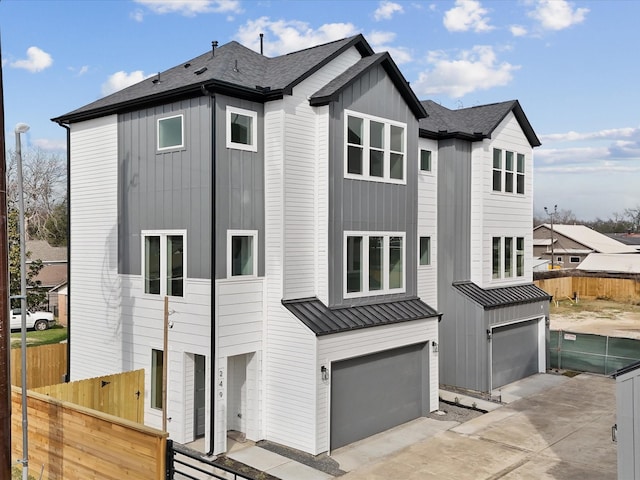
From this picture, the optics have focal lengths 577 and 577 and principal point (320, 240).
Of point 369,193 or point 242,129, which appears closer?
point 242,129

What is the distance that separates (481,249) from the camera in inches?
727

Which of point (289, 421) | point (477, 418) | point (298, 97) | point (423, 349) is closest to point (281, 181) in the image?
point (298, 97)

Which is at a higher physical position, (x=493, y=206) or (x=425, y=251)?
(x=493, y=206)

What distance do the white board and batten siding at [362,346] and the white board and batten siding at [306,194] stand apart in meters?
1.22

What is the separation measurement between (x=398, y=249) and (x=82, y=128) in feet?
29.5

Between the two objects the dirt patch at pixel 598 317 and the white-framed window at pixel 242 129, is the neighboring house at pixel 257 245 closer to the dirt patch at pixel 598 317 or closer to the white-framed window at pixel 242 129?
the white-framed window at pixel 242 129

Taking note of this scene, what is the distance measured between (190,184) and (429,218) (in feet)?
27.2

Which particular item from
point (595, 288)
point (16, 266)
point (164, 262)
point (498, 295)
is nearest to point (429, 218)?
point (498, 295)

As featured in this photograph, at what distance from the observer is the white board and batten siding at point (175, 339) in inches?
486

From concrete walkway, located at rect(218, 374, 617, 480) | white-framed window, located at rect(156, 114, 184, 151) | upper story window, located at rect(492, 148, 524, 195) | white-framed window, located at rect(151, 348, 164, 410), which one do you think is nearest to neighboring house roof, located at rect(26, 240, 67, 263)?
white-framed window, located at rect(151, 348, 164, 410)

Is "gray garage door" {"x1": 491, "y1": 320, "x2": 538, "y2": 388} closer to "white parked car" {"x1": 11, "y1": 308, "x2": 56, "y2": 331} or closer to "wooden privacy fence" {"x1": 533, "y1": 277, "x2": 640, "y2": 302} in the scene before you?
"wooden privacy fence" {"x1": 533, "y1": 277, "x2": 640, "y2": 302}

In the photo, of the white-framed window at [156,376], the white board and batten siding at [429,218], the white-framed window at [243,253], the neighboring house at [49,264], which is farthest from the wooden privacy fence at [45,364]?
the neighboring house at [49,264]

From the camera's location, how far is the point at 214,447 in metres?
12.0

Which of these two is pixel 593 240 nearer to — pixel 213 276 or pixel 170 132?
pixel 170 132
